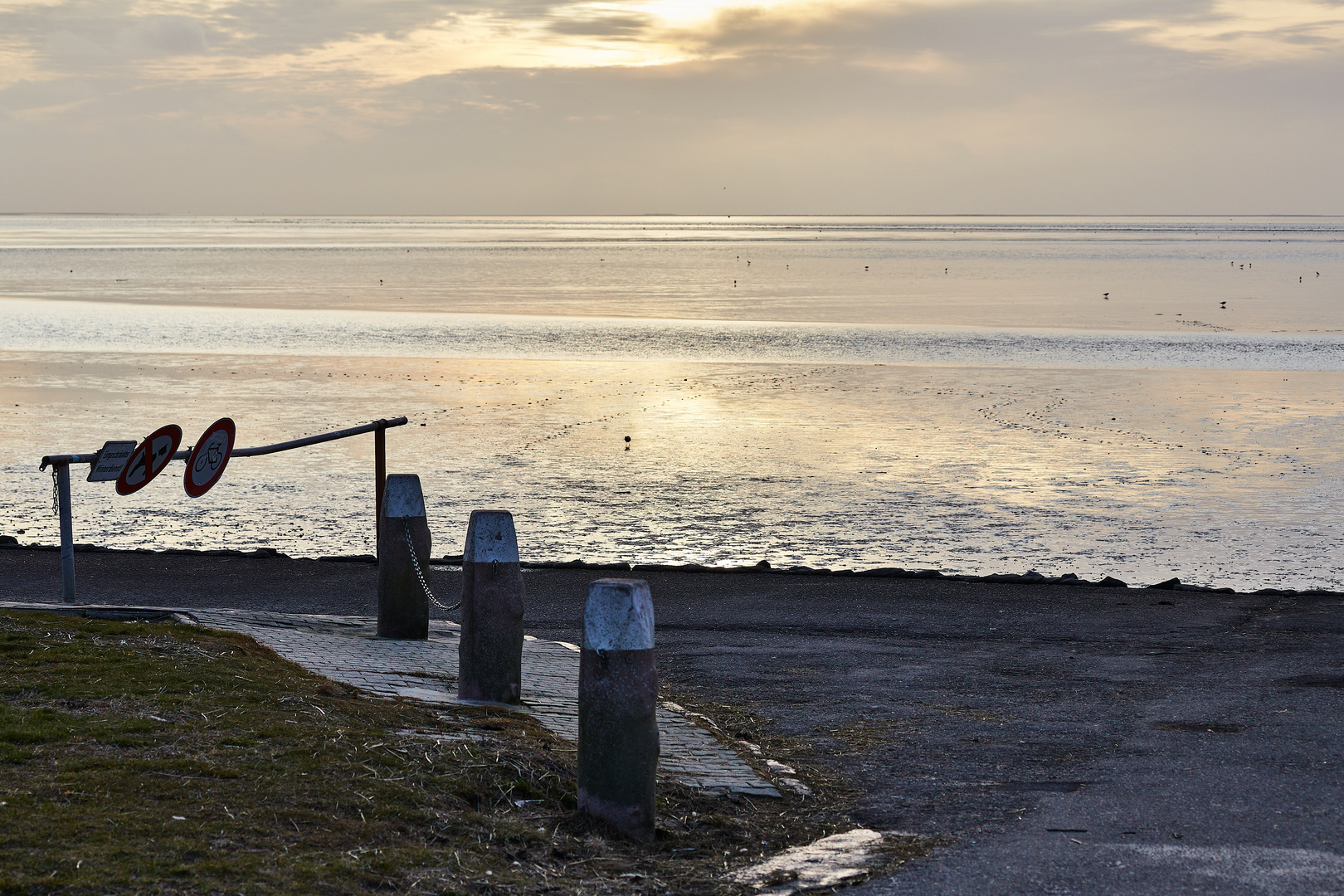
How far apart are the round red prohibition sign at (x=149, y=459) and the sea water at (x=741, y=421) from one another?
172 inches

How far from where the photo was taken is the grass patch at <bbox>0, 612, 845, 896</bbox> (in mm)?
4312

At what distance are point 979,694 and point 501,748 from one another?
3.05 metres

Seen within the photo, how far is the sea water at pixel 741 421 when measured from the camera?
13.7m

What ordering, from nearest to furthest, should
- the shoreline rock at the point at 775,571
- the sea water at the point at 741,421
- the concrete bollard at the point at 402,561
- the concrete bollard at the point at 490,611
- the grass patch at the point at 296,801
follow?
the grass patch at the point at 296,801 → the concrete bollard at the point at 490,611 → the concrete bollard at the point at 402,561 → the shoreline rock at the point at 775,571 → the sea water at the point at 741,421

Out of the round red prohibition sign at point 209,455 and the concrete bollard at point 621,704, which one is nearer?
the concrete bollard at point 621,704

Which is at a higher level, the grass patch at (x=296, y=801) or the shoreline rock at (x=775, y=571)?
the grass patch at (x=296, y=801)

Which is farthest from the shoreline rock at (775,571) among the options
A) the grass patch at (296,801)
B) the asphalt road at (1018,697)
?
the grass patch at (296,801)

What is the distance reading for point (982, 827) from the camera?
534 centimetres

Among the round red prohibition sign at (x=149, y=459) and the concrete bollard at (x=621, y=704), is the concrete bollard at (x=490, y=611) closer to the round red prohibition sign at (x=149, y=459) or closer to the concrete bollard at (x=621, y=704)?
the concrete bollard at (x=621, y=704)

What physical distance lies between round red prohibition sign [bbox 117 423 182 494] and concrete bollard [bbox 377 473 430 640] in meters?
1.44

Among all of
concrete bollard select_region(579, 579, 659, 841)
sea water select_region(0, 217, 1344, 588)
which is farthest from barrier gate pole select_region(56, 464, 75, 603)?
concrete bollard select_region(579, 579, 659, 841)

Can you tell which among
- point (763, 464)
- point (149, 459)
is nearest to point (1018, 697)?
point (149, 459)

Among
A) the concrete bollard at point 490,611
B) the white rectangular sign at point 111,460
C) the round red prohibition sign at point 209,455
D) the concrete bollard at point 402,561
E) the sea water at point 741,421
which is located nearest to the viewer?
the concrete bollard at point 490,611

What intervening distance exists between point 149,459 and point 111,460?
404mm
